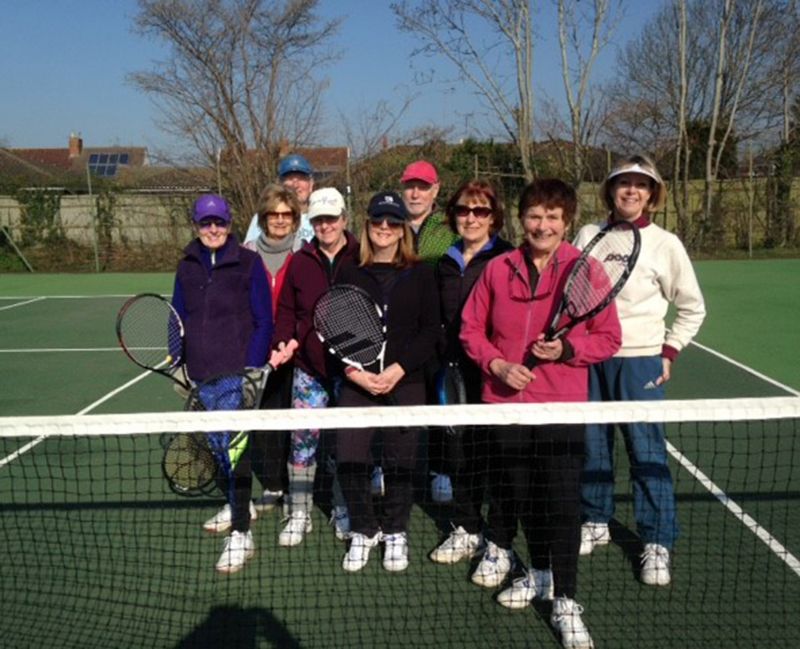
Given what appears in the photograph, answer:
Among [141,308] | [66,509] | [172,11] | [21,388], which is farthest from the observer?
[172,11]

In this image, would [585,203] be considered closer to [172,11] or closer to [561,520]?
[172,11]

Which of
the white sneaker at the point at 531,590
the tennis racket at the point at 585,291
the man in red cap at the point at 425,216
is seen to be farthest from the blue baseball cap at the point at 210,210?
the white sneaker at the point at 531,590

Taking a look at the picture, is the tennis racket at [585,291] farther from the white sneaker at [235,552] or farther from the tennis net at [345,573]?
the white sneaker at [235,552]

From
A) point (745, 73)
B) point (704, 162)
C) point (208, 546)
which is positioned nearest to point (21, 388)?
point (208, 546)

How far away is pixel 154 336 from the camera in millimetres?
10203

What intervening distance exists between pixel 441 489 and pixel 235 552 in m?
1.32

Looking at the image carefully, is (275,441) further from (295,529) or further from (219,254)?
(219,254)

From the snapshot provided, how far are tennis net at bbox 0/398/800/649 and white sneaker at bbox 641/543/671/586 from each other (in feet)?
0.20

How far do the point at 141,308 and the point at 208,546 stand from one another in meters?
9.17

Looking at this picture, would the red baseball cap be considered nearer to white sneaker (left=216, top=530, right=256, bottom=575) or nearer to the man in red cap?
the man in red cap

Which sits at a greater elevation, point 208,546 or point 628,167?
point 628,167

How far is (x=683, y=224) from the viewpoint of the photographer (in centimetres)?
2119

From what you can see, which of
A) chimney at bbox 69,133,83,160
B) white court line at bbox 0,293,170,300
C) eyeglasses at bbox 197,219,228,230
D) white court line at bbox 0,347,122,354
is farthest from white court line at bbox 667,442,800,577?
chimney at bbox 69,133,83,160

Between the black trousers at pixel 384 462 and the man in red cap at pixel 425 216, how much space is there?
775 mm
